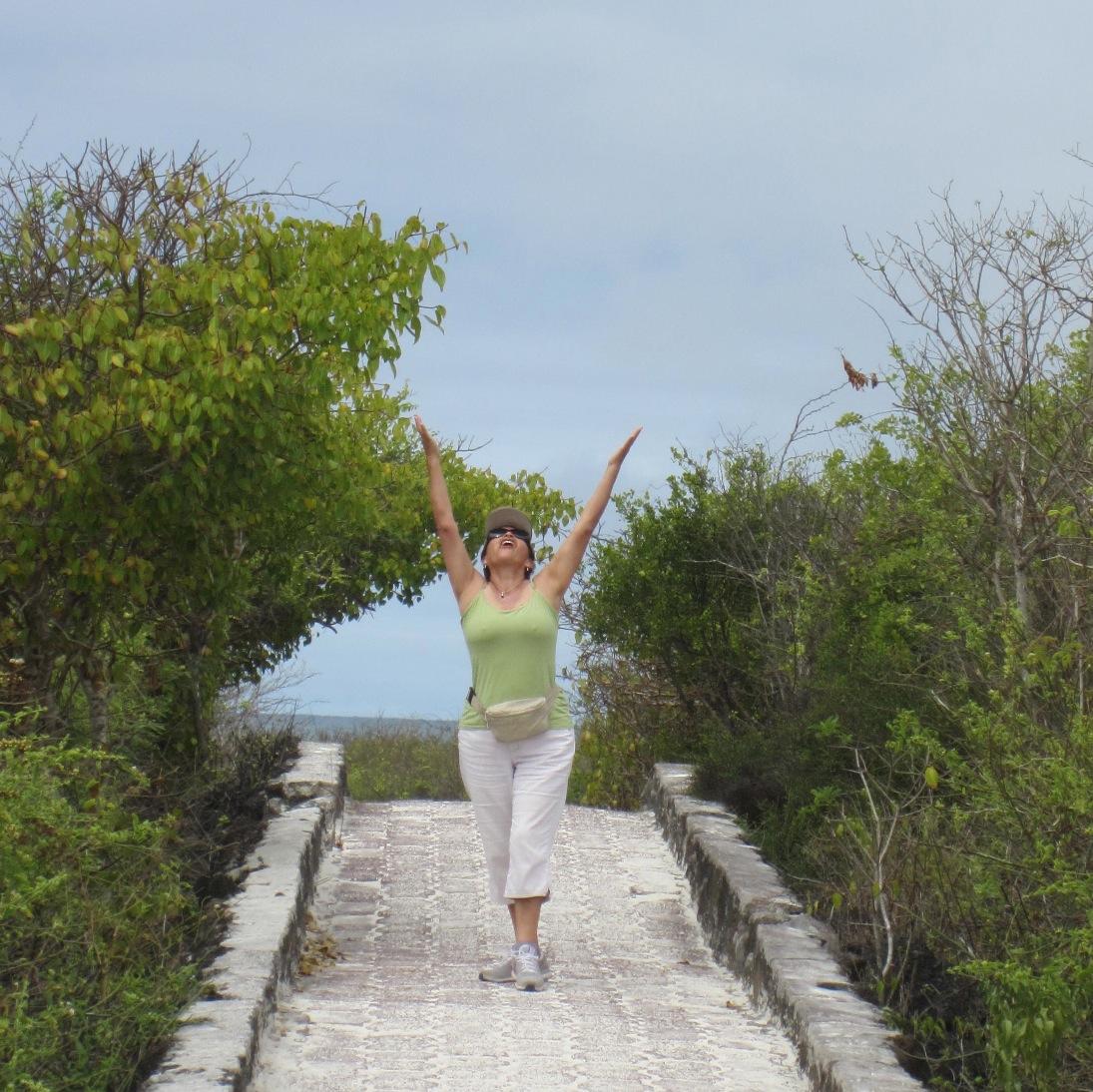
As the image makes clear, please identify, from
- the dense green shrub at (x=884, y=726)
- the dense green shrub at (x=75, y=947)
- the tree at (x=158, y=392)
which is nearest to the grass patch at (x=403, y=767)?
the dense green shrub at (x=884, y=726)

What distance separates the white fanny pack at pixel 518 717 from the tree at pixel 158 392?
→ 2.04 metres

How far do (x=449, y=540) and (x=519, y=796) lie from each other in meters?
1.19

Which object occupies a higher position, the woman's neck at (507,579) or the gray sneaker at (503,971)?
the woman's neck at (507,579)

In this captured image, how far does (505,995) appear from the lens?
6.95 meters

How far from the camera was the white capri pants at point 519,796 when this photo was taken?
6.98 metres

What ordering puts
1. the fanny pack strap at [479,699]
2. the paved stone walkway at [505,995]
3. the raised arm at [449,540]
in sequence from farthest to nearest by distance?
the raised arm at [449,540] < the fanny pack strap at [479,699] < the paved stone walkway at [505,995]

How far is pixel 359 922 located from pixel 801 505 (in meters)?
6.49

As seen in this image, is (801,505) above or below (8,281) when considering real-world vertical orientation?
below

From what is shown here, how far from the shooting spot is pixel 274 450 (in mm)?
8289

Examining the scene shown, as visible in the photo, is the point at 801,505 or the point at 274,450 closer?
the point at 274,450

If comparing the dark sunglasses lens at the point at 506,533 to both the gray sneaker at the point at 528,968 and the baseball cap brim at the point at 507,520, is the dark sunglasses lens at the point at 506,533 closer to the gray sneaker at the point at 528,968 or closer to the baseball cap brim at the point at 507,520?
the baseball cap brim at the point at 507,520

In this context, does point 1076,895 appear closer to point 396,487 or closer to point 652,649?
point 652,649

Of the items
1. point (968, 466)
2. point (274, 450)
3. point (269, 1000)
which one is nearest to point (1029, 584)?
point (968, 466)

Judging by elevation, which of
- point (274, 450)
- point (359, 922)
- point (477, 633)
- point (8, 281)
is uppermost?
point (8, 281)
